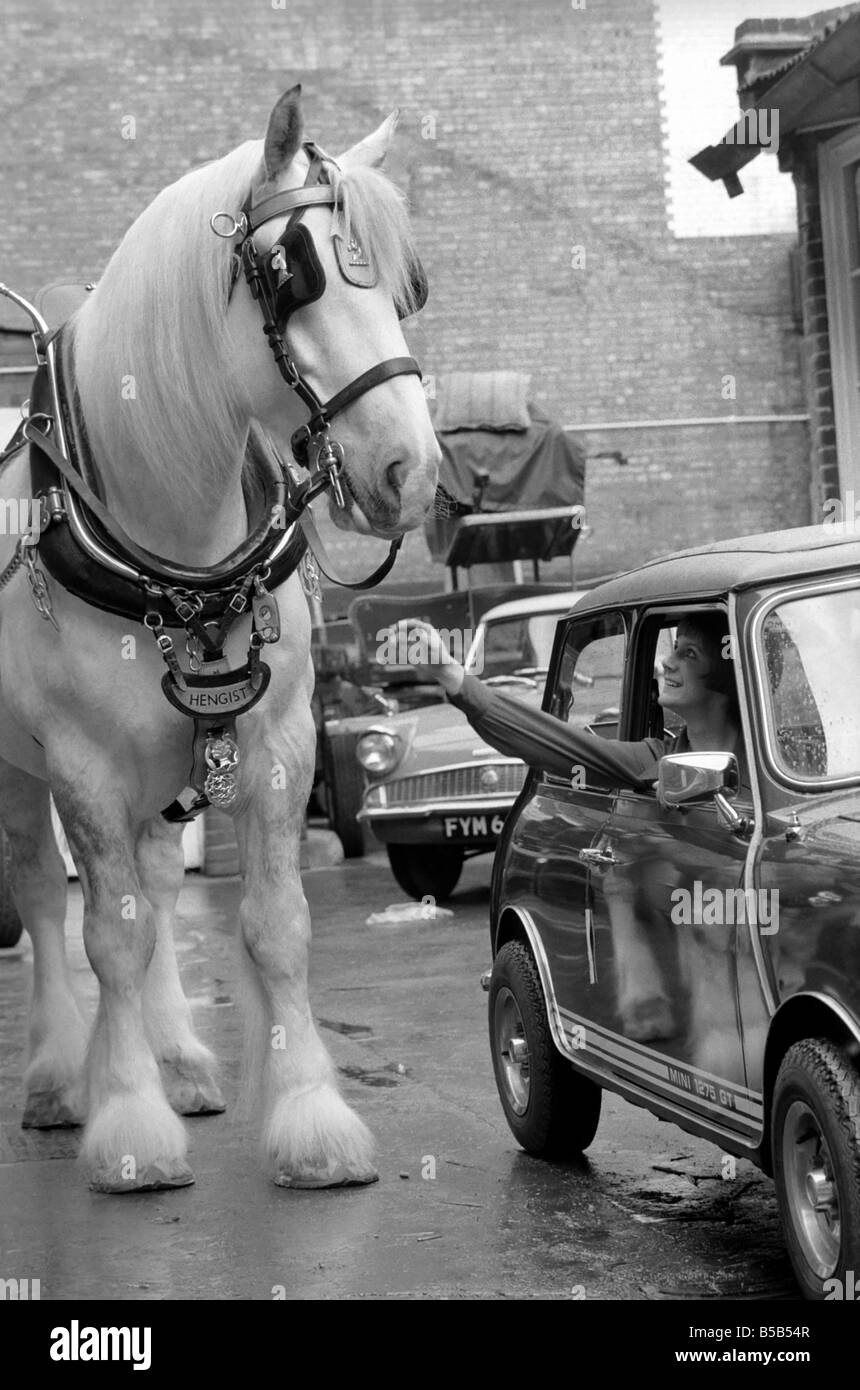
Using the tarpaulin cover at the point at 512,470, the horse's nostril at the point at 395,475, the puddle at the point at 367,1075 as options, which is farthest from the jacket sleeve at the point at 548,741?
the tarpaulin cover at the point at 512,470

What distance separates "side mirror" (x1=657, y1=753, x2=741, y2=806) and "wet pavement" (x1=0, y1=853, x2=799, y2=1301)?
103 cm

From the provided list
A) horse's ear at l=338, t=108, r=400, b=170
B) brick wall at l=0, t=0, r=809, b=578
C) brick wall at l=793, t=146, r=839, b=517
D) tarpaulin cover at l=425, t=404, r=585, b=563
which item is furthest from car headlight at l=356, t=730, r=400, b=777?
brick wall at l=0, t=0, r=809, b=578

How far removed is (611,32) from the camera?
20.1 meters

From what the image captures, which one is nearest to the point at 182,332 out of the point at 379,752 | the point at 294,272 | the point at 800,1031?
the point at 294,272

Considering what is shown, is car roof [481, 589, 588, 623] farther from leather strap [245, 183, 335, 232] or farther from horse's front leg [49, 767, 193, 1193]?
leather strap [245, 183, 335, 232]

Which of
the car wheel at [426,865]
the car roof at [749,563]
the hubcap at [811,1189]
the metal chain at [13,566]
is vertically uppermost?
the metal chain at [13,566]

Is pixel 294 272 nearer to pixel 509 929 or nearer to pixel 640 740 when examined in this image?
pixel 640 740

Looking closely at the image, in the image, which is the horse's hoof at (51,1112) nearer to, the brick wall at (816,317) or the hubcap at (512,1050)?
the hubcap at (512,1050)

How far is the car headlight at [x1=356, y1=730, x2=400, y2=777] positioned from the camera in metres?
11.2

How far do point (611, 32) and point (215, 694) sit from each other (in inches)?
670

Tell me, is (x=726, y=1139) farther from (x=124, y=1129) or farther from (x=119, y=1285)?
(x=124, y=1129)

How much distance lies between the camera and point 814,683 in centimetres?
402

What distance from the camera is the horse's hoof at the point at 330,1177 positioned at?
193 inches

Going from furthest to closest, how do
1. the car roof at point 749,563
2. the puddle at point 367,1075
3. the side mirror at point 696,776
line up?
1. the puddle at point 367,1075
2. the car roof at point 749,563
3. the side mirror at point 696,776
